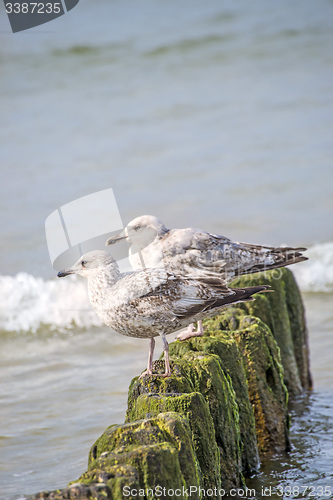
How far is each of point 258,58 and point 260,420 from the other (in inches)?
629

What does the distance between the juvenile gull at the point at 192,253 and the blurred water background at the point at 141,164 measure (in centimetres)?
132


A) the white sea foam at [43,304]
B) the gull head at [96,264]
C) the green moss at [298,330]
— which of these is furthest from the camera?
the white sea foam at [43,304]

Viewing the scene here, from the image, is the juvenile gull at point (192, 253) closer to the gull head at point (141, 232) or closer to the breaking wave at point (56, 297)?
the gull head at point (141, 232)

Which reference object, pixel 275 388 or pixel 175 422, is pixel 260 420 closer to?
pixel 275 388

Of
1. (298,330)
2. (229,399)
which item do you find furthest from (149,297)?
(298,330)

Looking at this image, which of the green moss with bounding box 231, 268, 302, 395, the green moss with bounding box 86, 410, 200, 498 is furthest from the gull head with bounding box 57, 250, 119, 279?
the green moss with bounding box 231, 268, 302, 395

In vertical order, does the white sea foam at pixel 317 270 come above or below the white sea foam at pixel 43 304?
below

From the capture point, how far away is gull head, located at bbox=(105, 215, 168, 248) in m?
5.64

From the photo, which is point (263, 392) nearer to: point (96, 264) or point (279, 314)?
point (279, 314)

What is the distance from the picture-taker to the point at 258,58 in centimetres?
1977

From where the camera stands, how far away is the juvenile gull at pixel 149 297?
4.25m

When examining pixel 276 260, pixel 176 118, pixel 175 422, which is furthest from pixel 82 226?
pixel 176 118

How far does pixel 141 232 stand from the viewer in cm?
567

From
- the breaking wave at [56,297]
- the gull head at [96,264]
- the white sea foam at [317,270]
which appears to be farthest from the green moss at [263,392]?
the white sea foam at [317,270]
